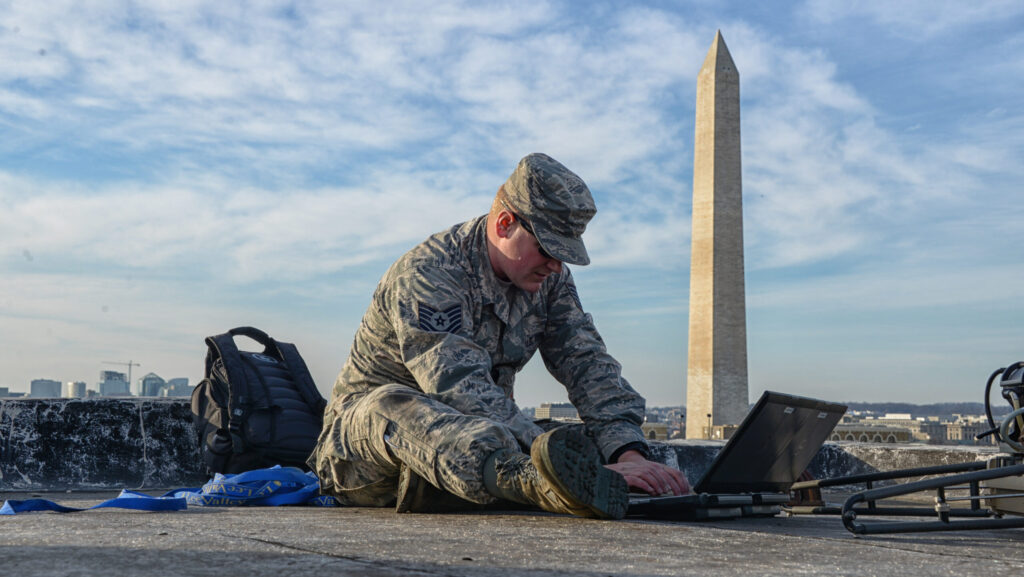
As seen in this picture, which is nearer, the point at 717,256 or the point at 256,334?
the point at 256,334

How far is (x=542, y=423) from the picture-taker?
10.1ft

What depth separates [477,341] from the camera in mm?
3129

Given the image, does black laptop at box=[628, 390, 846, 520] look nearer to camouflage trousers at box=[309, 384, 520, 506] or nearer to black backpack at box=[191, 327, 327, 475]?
camouflage trousers at box=[309, 384, 520, 506]

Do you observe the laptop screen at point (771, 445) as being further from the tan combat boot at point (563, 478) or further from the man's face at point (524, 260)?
the man's face at point (524, 260)

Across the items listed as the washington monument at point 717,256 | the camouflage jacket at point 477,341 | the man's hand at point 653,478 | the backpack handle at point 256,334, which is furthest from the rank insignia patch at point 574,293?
the washington monument at point 717,256

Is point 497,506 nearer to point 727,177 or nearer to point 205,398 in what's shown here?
point 205,398

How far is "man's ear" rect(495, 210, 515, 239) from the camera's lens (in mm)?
2998

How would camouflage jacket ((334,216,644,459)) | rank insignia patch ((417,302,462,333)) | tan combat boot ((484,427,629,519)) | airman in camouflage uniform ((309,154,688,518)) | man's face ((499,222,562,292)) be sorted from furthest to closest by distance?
man's face ((499,222,562,292)), rank insignia patch ((417,302,462,333)), camouflage jacket ((334,216,644,459)), airman in camouflage uniform ((309,154,688,518)), tan combat boot ((484,427,629,519))

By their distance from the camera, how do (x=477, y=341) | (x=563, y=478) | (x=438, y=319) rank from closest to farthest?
(x=563, y=478) < (x=438, y=319) < (x=477, y=341)

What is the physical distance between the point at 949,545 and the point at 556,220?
4.40 feet

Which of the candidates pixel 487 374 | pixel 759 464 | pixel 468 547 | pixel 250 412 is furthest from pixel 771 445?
pixel 250 412

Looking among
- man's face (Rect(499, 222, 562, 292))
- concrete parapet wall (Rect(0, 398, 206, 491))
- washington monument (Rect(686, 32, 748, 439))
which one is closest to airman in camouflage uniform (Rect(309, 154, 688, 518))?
man's face (Rect(499, 222, 562, 292))

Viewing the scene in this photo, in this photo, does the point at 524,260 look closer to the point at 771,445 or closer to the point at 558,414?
the point at 771,445

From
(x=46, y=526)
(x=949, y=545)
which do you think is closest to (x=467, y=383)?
(x=46, y=526)
